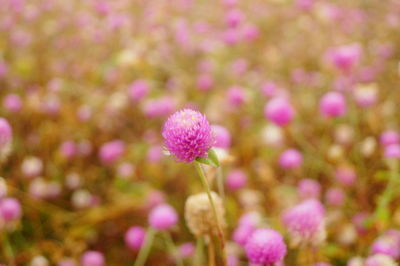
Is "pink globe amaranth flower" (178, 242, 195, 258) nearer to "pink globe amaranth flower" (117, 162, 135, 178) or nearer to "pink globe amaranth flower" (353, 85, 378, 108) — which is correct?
"pink globe amaranth flower" (117, 162, 135, 178)

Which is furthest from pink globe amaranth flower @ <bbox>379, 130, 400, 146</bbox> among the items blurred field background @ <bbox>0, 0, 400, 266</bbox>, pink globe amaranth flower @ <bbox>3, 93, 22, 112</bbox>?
pink globe amaranth flower @ <bbox>3, 93, 22, 112</bbox>

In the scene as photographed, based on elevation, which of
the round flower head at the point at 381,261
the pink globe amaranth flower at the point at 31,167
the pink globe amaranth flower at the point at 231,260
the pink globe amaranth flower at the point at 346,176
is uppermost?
the pink globe amaranth flower at the point at 31,167

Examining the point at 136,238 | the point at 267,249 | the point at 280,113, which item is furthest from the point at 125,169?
the point at 267,249

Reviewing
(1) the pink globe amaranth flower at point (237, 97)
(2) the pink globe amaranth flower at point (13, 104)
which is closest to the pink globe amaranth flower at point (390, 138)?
(1) the pink globe amaranth flower at point (237, 97)

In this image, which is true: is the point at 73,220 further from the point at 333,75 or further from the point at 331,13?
the point at 331,13

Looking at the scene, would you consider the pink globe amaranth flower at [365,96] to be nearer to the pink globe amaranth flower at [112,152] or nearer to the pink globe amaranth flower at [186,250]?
the pink globe amaranth flower at [186,250]

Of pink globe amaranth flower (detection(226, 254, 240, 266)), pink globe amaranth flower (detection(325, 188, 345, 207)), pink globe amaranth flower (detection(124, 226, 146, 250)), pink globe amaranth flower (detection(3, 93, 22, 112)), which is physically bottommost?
pink globe amaranth flower (detection(226, 254, 240, 266))

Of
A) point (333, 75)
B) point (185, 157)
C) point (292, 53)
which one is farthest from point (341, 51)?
point (185, 157)
